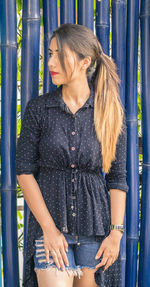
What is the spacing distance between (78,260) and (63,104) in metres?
0.71

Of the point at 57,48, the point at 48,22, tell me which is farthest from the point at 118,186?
the point at 48,22

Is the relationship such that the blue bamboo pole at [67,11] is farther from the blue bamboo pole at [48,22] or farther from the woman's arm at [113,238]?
the woman's arm at [113,238]

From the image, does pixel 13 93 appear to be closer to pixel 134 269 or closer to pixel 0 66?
pixel 0 66

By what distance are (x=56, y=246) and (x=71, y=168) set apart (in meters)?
0.35

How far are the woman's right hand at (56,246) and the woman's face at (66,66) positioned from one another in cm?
67

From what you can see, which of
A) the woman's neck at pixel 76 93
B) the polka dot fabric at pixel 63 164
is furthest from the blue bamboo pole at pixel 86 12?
the polka dot fabric at pixel 63 164

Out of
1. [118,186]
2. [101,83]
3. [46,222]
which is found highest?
[101,83]

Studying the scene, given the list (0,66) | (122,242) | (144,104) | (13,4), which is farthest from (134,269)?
(13,4)

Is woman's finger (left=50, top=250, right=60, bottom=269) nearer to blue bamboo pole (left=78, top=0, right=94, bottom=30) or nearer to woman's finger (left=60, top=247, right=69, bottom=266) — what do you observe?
woman's finger (left=60, top=247, right=69, bottom=266)

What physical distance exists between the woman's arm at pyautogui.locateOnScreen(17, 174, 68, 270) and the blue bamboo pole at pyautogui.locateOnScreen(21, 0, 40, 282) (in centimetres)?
40

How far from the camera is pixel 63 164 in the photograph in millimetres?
1948

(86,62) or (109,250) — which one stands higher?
(86,62)

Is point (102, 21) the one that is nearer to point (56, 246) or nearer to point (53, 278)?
point (56, 246)

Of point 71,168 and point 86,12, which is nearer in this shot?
point 71,168
